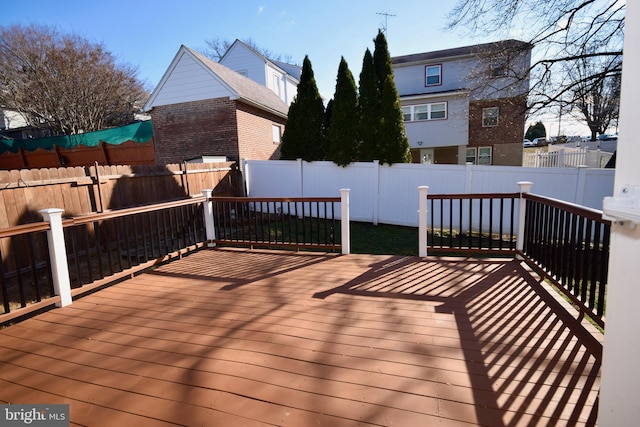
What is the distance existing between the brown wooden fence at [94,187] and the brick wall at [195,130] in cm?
153

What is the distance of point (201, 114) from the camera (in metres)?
10.6

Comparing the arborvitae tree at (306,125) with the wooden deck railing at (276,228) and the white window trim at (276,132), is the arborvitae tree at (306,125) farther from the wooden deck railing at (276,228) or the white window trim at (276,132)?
the white window trim at (276,132)

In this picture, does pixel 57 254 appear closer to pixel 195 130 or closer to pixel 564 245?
pixel 564 245

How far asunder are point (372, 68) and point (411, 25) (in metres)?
2.36

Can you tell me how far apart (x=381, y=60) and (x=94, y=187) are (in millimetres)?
7666

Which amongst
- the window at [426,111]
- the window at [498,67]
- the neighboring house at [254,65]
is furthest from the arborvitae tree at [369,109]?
the neighboring house at [254,65]

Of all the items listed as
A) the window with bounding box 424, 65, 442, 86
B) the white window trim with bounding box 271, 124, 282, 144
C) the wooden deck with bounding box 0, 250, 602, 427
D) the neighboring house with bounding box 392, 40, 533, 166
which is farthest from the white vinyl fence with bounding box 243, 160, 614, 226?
the window with bounding box 424, 65, 442, 86

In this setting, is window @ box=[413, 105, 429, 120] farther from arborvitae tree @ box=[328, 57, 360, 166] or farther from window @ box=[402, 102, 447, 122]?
arborvitae tree @ box=[328, 57, 360, 166]

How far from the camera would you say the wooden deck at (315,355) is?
1.79m

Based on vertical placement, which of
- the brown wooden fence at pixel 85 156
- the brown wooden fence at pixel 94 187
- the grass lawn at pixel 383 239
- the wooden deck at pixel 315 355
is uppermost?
the brown wooden fence at pixel 85 156

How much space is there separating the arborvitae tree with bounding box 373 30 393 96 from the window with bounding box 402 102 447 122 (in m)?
7.01

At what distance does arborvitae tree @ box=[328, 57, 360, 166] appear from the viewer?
8.88 meters

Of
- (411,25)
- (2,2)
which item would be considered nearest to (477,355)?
(411,25)

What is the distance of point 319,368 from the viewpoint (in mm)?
2154
